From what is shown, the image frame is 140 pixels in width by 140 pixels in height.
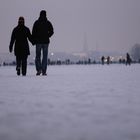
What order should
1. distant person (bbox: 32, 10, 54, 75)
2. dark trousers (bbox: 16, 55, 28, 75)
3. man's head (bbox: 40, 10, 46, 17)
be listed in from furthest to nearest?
dark trousers (bbox: 16, 55, 28, 75), distant person (bbox: 32, 10, 54, 75), man's head (bbox: 40, 10, 46, 17)

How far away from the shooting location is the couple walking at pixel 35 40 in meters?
12.9

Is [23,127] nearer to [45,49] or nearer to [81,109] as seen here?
[81,109]

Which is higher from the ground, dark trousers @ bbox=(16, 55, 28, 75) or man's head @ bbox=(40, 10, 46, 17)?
man's head @ bbox=(40, 10, 46, 17)

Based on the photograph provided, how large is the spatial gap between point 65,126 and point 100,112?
32.8 inches

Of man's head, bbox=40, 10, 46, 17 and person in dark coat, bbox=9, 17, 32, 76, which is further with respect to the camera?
person in dark coat, bbox=9, 17, 32, 76

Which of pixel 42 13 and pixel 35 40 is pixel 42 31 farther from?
pixel 42 13

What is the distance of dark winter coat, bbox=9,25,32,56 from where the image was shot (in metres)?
13.3

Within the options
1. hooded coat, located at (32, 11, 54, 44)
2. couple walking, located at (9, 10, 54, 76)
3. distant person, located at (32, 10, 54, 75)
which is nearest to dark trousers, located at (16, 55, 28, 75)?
couple walking, located at (9, 10, 54, 76)

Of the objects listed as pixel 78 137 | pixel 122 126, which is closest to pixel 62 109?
pixel 122 126

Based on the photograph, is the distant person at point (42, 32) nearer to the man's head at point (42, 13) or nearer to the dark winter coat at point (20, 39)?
the man's head at point (42, 13)

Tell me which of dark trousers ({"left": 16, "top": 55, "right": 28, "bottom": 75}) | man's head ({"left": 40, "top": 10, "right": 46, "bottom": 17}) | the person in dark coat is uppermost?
man's head ({"left": 40, "top": 10, "right": 46, "bottom": 17})

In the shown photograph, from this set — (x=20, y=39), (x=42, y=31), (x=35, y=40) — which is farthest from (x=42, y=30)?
(x=20, y=39)

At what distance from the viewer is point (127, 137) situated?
223 centimetres

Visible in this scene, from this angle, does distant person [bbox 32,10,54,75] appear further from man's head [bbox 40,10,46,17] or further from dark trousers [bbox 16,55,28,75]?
dark trousers [bbox 16,55,28,75]
